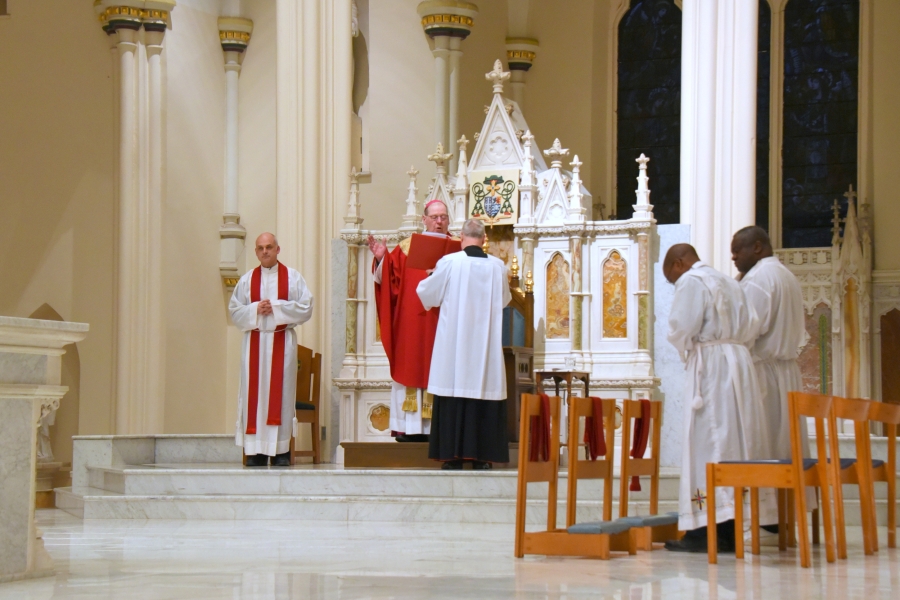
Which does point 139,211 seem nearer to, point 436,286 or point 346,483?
point 436,286

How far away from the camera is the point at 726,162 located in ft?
35.0

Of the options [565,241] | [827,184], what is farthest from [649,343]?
[827,184]

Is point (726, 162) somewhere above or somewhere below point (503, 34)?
below

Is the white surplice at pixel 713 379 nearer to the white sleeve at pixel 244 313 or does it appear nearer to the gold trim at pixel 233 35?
the white sleeve at pixel 244 313

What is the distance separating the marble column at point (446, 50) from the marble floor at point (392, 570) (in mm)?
7894

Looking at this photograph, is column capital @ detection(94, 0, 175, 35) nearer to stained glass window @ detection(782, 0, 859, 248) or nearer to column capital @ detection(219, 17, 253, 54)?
column capital @ detection(219, 17, 253, 54)

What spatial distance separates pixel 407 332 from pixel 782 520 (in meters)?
4.03

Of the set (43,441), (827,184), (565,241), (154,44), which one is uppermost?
(154,44)

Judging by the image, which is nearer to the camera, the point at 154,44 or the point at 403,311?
the point at 403,311

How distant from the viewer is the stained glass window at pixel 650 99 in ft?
54.5

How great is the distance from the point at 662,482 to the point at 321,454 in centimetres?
381

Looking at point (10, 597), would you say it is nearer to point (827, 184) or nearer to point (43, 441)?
point (43, 441)

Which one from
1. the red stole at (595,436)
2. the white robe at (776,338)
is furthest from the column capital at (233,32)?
the red stole at (595,436)

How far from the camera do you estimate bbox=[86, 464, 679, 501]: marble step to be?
864 centimetres
